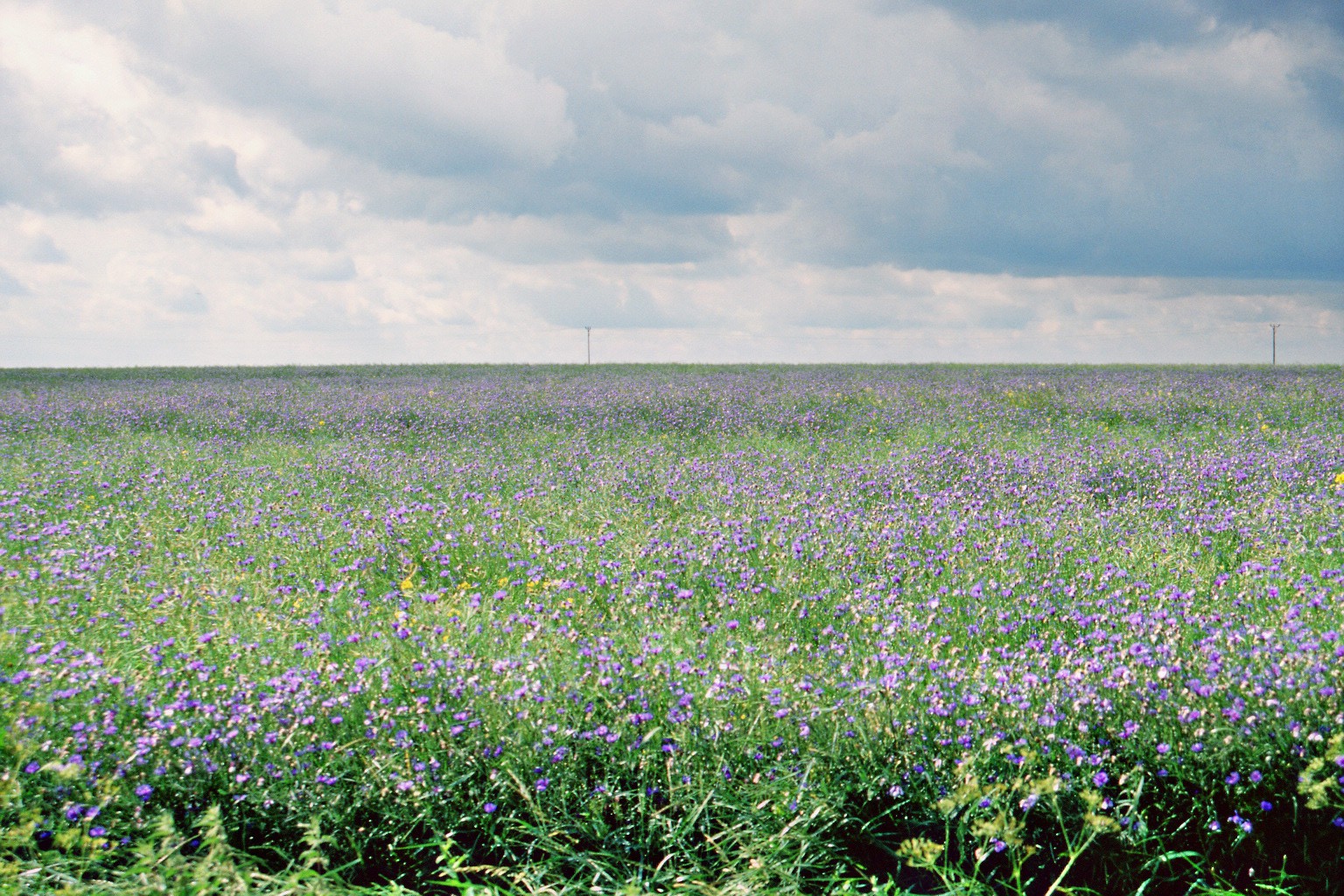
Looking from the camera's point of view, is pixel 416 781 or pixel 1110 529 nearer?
pixel 416 781

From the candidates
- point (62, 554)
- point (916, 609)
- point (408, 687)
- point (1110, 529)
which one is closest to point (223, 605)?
point (62, 554)

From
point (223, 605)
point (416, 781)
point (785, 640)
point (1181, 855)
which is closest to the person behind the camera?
point (1181, 855)

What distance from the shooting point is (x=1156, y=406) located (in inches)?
547

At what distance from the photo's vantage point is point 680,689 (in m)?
3.31

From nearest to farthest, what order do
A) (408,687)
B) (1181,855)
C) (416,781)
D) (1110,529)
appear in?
(1181,855)
(416,781)
(408,687)
(1110,529)

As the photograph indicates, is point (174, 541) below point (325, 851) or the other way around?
the other way around

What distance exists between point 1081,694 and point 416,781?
236 cm

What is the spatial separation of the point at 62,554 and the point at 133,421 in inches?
393

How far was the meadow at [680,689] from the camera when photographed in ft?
9.29

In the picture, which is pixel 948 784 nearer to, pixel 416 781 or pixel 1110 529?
pixel 416 781

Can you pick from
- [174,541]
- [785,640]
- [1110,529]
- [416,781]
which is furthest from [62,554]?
[1110,529]

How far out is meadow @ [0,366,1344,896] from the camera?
2.83 m

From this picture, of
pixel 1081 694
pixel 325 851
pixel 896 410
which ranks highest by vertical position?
pixel 896 410

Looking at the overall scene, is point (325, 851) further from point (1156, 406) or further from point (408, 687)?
point (1156, 406)
